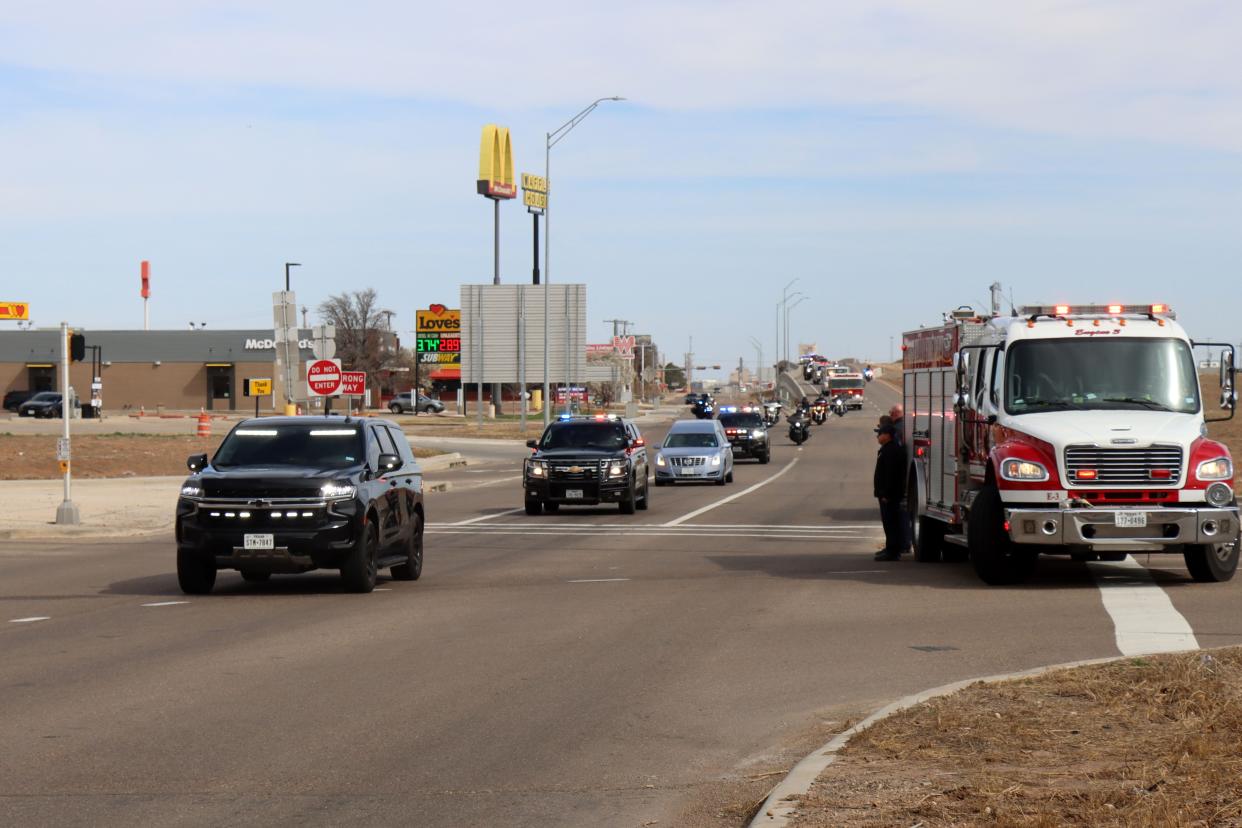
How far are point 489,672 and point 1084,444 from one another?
24.4ft

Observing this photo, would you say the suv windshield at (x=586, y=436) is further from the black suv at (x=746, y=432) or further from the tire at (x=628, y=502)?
the black suv at (x=746, y=432)

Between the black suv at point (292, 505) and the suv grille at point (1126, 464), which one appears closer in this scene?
the black suv at point (292, 505)

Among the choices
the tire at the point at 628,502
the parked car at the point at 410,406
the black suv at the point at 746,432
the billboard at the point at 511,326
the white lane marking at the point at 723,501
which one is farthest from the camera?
the parked car at the point at 410,406

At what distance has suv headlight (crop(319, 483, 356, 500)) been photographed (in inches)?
634

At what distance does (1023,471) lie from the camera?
53.9 feet

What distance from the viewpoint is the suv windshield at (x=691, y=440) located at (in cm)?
4222

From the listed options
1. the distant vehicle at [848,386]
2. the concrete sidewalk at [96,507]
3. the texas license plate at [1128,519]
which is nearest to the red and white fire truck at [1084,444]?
the texas license plate at [1128,519]

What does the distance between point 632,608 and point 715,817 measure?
8100mm

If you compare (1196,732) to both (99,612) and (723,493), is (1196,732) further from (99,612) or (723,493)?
(723,493)

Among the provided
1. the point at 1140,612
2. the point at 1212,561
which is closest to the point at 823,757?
the point at 1140,612

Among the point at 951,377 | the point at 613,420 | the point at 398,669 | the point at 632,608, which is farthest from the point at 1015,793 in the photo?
the point at 613,420

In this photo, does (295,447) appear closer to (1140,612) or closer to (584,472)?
(1140,612)

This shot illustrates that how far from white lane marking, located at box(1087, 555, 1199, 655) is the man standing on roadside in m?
2.33

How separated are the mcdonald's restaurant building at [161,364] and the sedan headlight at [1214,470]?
355 ft
